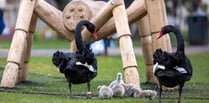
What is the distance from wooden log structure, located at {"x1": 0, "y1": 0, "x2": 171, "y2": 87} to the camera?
34.7 ft

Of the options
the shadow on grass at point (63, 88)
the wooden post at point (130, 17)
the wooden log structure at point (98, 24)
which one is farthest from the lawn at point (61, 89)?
the wooden post at point (130, 17)

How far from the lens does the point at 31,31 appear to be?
12.0 metres

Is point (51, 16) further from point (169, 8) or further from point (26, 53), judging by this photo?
point (169, 8)

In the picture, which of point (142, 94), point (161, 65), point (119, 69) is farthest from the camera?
point (119, 69)

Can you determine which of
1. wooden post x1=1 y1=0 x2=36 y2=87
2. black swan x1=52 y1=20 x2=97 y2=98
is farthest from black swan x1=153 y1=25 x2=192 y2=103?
wooden post x1=1 y1=0 x2=36 y2=87

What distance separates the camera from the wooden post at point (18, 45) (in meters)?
10.6

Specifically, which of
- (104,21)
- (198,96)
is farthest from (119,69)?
(198,96)

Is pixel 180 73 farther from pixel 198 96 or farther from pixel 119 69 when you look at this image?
pixel 119 69

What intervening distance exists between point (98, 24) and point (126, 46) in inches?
36.0

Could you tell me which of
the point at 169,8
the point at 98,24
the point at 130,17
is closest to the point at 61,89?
the point at 98,24

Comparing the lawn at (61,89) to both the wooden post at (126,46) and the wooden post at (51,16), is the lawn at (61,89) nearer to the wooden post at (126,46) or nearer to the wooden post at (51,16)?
the wooden post at (126,46)

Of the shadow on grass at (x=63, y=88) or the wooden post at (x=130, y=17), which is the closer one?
the shadow on grass at (x=63, y=88)

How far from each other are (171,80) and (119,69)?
7.19 meters

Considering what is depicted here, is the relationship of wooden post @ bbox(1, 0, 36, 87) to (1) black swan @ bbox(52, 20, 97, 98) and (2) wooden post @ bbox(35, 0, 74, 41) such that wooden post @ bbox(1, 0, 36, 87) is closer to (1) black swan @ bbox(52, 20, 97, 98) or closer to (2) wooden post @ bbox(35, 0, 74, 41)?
(2) wooden post @ bbox(35, 0, 74, 41)
